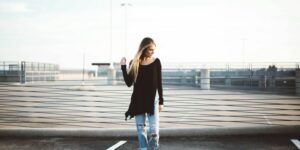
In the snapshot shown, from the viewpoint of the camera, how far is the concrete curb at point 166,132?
6383mm

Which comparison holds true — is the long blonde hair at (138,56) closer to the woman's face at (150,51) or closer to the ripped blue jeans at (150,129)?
the woman's face at (150,51)

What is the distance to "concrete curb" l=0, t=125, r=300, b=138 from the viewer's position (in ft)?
20.9

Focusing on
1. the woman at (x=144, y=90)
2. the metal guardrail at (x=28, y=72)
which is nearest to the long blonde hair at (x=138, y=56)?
the woman at (x=144, y=90)

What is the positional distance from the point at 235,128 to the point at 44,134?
155 inches

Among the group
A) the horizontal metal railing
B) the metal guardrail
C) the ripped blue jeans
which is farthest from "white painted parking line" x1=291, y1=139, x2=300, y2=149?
the metal guardrail

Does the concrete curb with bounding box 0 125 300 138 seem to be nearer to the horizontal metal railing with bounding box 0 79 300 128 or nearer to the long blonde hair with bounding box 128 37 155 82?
the horizontal metal railing with bounding box 0 79 300 128

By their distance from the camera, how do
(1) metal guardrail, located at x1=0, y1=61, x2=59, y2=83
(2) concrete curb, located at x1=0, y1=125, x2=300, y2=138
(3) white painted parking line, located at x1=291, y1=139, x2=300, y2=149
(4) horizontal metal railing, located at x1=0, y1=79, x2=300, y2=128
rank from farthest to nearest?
(1) metal guardrail, located at x1=0, y1=61, x2=59, y2=83
(4) horizontal metal railing, located at x1=0, y1=79, x2=300, y2=128
(2) concrete curb, located at x1=0, y1=125, x2=300, y2=138
(3) white painted parking line, located at x1=291, y1=139, x2=300, y2=149

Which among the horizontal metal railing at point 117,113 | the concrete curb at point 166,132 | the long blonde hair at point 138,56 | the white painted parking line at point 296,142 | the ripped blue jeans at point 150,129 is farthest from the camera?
the horizontal metal railing at point 117,113

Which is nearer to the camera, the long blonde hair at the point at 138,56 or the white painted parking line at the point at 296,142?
the long blonde hair at the point at 138,56

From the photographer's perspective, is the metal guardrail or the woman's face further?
the metal guardrail

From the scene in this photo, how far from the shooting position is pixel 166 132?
6.37 meters

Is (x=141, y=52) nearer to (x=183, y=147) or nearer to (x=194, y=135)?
(x=183, y=147)

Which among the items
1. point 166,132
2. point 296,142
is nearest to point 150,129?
point 166,132

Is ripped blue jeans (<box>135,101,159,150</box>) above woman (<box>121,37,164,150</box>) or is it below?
below
